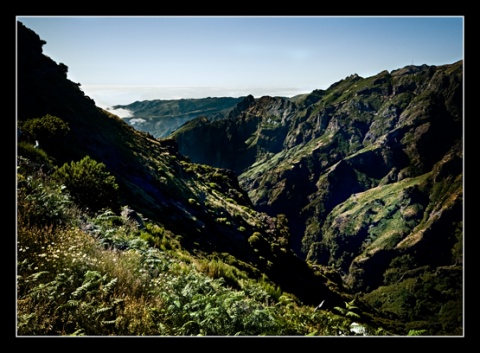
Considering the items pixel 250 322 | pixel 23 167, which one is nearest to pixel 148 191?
pixel 23 167

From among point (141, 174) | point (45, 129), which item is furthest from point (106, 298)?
point (141, 174)

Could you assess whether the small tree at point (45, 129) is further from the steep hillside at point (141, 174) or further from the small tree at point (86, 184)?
the small tree at point (86, 184)

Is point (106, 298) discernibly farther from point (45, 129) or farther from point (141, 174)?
point (141, 174)

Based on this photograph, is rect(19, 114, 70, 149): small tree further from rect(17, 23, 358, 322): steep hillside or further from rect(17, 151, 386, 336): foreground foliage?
rect(17, 151, 386, 336): foreground foliage

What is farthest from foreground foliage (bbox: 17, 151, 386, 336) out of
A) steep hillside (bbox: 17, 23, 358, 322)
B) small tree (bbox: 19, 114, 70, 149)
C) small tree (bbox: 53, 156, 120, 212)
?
steep hillside (bbox: 17, 23, 358, 322)

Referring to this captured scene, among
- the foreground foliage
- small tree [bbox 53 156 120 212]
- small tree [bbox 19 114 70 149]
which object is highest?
small tree [bbox 19 114 70 149]

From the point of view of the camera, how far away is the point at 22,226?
733 centimetres

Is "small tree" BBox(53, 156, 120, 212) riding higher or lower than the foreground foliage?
higher

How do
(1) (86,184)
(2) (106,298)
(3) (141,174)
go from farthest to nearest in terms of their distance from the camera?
(3) (141,174)
(1) (86,184)
(2) (106,298)

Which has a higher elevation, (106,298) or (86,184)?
(86,184)

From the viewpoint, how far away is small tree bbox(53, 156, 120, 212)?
520 inches

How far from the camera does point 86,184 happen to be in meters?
13.7
